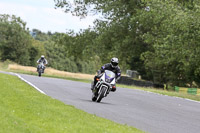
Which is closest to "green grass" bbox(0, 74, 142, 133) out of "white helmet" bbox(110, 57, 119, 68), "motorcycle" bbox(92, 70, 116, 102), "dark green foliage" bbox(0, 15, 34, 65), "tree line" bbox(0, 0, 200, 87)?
"motorcycle" bbox(92, 70, 116, 102)

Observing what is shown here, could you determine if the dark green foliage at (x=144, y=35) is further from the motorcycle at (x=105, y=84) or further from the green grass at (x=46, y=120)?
the green grass at (x=46, y=120)

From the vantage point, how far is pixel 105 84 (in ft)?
55.7

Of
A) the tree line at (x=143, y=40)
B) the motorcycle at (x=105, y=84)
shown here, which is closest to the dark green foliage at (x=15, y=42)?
the tree line at (x=143, y=40)

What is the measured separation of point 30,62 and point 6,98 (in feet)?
320

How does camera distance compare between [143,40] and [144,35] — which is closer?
[144,35]

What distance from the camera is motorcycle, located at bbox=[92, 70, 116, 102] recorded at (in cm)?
1695

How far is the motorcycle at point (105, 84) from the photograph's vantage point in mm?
16953

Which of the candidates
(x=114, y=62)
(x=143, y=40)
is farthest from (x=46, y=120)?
(x=143, y=40)

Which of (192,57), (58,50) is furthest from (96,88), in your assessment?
(58,50)

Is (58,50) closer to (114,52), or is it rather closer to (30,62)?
(30,62)

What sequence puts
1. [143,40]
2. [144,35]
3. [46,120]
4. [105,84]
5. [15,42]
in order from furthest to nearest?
[15,42] < [143,40] < [144,35] < [105,84] < [46,120]

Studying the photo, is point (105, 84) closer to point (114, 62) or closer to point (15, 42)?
point (114, 62)

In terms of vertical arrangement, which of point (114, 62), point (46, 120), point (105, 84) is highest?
point (114, 62)

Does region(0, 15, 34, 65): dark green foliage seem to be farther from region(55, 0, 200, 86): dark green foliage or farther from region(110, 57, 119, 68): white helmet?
region(110, 57, 119, 68): white helmet
